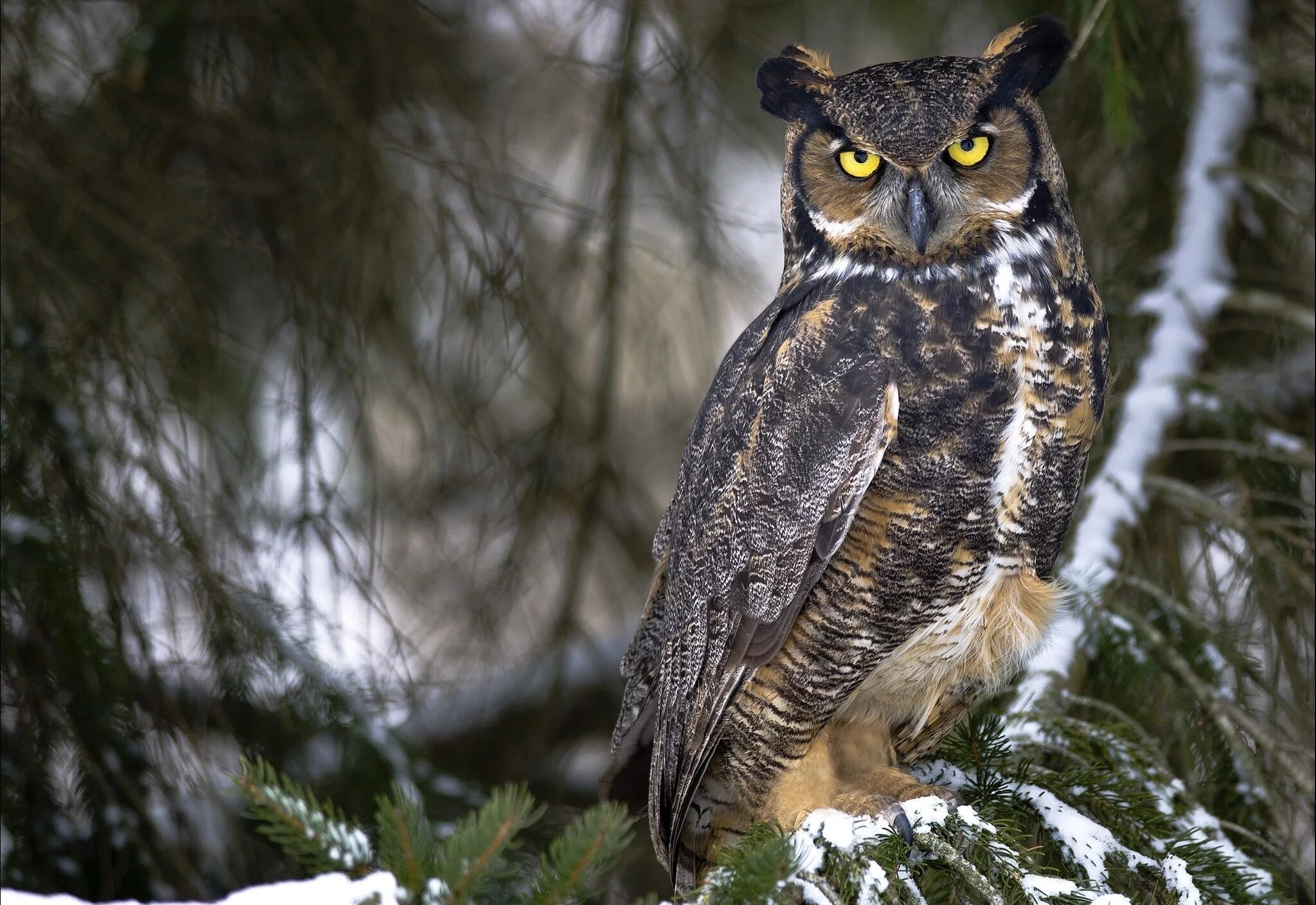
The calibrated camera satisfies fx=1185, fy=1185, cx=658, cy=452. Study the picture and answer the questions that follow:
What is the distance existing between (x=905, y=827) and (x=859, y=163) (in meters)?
0.99

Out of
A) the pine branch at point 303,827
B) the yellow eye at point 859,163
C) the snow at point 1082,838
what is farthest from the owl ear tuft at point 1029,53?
the pine branch at point 303,827

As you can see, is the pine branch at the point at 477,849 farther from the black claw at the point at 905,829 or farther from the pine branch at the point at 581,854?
the black claw at the point at 905,829

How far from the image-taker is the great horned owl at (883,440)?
5.68ft

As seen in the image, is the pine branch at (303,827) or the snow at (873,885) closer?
the pine branch at (303,827)

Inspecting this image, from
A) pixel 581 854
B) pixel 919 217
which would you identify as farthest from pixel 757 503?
pixel 581 854

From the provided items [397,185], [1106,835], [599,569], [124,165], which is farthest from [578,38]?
[1106,835]

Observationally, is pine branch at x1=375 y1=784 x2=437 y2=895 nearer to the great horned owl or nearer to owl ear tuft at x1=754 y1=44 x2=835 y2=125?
the great horned owl

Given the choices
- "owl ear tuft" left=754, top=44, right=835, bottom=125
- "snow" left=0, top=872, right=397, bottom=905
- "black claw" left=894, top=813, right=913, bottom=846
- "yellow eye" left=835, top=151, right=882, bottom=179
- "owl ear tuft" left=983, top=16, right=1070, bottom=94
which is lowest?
"black claw" left=894, top=813, right=913, bottom=846

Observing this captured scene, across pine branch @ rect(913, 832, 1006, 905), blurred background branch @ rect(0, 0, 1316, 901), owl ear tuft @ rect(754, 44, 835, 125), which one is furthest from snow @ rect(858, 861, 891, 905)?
owl ear tuft @ rect(754, 44, 835, 125)

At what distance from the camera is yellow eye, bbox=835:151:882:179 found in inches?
72.3

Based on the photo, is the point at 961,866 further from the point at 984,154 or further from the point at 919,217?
the point at 984,154

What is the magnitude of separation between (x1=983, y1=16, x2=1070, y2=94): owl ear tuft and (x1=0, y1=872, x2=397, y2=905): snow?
146 cm

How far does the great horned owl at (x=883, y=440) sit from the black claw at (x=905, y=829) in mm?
23

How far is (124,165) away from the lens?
2391 mm
